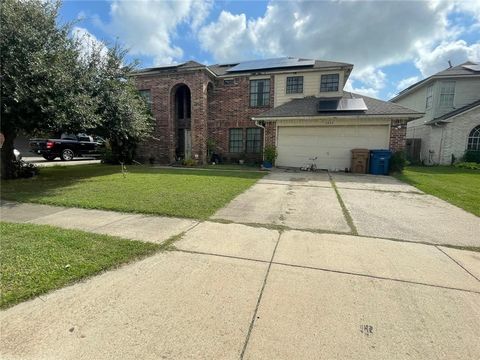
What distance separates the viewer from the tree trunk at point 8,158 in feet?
27.7

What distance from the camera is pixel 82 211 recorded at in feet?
17.6

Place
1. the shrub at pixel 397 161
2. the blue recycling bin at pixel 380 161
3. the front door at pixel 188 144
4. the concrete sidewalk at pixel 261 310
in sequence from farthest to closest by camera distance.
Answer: the front door at pixel 188 144, the shrub at pixel 397 161, the blue recycling bin at pixel 380 161, the concrete sidewalk at pixel 261 310

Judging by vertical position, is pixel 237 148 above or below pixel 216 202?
above

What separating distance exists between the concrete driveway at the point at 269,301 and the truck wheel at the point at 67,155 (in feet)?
50.6

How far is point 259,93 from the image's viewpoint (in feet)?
52.2

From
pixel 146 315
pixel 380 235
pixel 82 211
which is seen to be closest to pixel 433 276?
pixel 380 235

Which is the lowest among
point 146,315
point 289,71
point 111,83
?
point 146,315

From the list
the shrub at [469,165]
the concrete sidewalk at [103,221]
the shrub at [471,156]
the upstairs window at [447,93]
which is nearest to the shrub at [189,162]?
the concrete sidewalk at [103,221]

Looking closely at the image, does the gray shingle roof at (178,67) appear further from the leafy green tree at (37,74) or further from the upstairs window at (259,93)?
the leafy green tree at (37,74)

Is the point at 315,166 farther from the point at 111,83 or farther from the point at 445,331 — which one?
the point at 445,331

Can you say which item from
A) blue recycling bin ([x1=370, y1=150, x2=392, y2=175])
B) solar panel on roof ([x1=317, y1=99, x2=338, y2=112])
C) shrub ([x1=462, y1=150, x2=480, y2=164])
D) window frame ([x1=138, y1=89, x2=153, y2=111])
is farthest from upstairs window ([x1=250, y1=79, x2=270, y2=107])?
shrub ([x1=462, y1=150, x2=480, y2=164])

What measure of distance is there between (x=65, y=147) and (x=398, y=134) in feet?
64.3

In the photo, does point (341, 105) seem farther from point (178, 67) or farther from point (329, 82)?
point (178, 67)

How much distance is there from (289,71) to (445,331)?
598 inches
